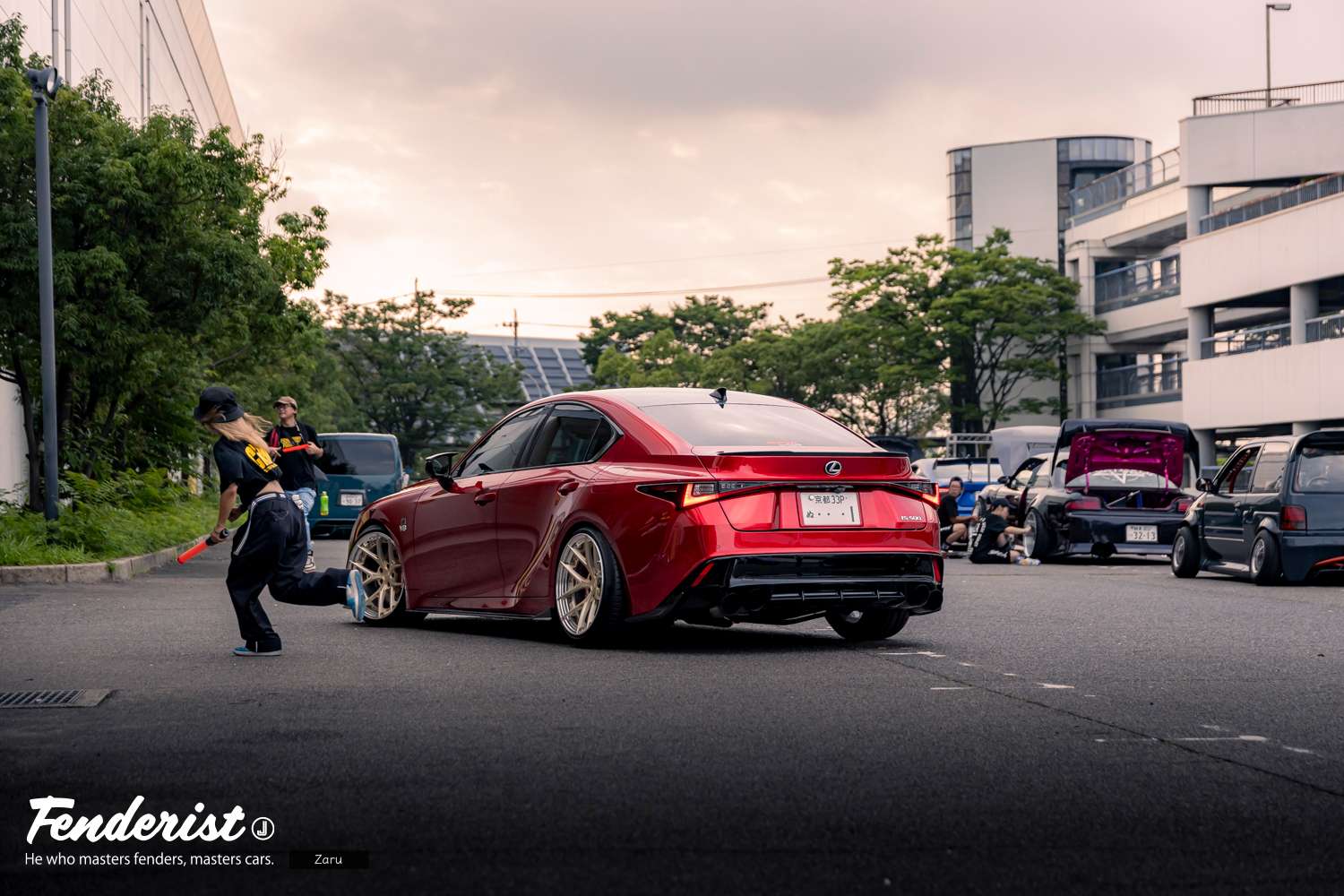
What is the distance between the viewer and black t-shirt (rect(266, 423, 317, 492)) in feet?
51.4

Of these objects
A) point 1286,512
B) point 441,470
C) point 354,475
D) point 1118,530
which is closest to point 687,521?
point 441,470

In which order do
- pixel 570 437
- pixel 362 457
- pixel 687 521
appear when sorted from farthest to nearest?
pixel 362 457, pixel 570 437, pixel 687 521

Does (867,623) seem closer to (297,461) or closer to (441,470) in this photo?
(441,470)

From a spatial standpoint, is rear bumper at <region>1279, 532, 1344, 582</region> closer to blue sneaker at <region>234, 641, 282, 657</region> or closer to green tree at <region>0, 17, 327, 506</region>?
blue sneaker at <region>234, 641, 282, 657</region>

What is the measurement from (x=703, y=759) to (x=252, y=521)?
14.3 feet

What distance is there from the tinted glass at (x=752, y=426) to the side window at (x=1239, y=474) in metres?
9.28

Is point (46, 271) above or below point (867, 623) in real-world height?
above

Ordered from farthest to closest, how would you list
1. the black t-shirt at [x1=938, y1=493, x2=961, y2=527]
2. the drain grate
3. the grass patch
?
1. the black t-shirt at [x1=938, y1=493, x2=961, y2=527]
2. the grass patch
3. the drain grate

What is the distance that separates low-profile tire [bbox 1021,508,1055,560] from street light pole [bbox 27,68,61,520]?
12455 millimetres

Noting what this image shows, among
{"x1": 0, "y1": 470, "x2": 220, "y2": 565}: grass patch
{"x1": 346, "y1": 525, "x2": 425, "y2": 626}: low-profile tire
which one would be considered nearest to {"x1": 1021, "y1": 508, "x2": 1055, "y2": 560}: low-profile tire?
{"x1": 0, "y1": 470, "x2": 220, "y2": 565}: grass patch

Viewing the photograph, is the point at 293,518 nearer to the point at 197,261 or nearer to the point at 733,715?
the point at 733,715

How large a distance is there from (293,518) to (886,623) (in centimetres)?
359

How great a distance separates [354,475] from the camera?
31.1 m

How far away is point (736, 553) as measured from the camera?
8.75 meters
